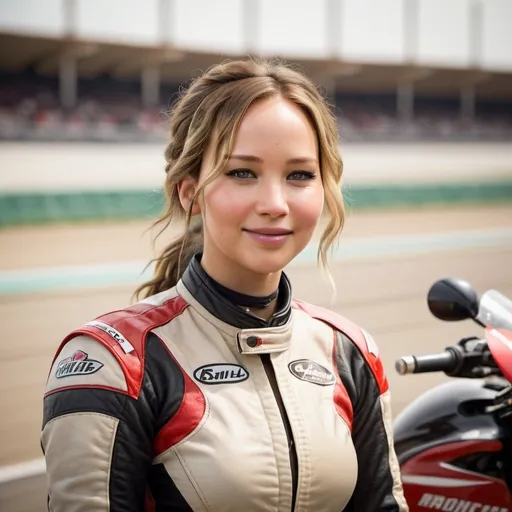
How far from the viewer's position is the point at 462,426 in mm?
1712

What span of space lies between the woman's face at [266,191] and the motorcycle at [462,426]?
435 millimetres

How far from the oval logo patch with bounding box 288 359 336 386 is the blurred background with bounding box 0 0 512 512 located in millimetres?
604

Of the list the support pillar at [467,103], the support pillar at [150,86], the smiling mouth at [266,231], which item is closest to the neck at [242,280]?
the smiling mouth at [266,231]

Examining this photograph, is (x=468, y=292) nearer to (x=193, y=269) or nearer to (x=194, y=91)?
(x=193, y=269)

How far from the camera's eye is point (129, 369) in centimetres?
133

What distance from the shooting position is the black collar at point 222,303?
145cm

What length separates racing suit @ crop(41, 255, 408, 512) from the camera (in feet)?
4.24

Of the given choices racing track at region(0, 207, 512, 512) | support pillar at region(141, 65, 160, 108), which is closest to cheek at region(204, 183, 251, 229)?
racing track at region(0, 207, 512, 512)

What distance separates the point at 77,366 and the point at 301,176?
0.52 meters

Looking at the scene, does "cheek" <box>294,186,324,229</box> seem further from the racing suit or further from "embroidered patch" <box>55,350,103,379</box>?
"embroidered patch" <box>55,350,103,379</box>

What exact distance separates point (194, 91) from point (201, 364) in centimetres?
52

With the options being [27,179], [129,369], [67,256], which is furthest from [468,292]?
[27,179]

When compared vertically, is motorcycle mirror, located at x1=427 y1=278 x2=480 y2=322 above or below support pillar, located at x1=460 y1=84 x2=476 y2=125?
above

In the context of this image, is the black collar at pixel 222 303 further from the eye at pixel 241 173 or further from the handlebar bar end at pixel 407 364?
the handlebar bar end at pixel 407 364
